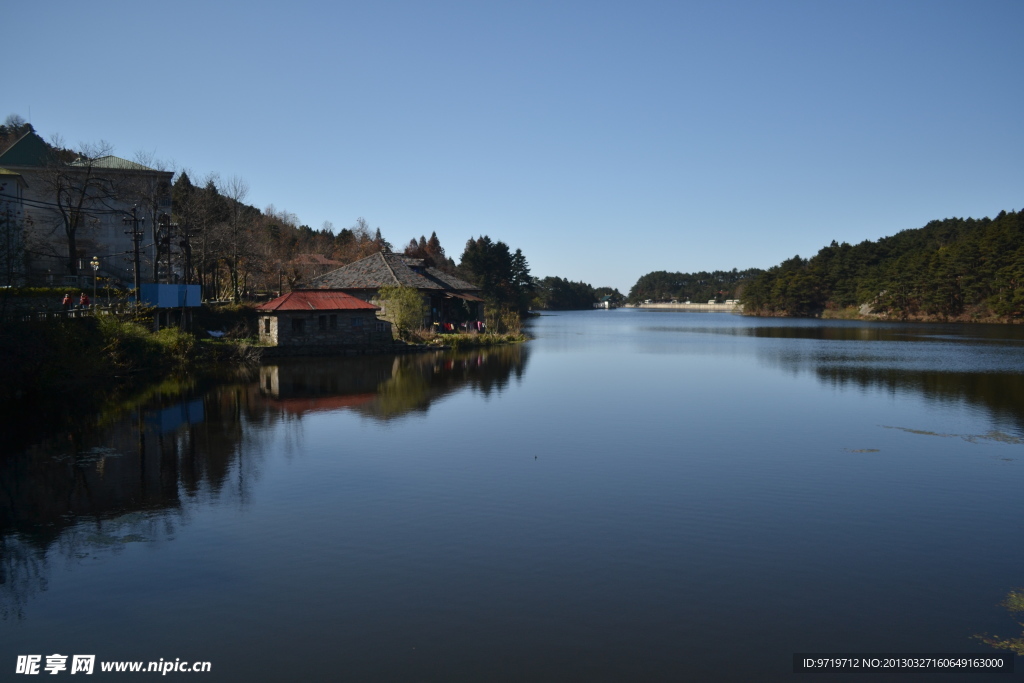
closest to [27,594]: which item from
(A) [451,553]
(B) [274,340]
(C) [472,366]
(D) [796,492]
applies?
(A) [451,553]

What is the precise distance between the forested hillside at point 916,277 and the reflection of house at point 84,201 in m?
80.3

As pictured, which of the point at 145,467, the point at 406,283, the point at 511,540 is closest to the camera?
the point at 511,540

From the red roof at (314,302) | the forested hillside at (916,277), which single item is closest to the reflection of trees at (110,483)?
the red roof at (314,302)

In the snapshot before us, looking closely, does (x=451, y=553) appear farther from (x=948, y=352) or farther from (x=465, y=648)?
(x=948, y=352)

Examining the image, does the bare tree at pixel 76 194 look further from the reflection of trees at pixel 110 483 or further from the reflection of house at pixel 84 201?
the reflection of trees at pixel 110 483

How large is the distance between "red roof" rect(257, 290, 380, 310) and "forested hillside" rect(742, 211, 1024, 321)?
66.9m

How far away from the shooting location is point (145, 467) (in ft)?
46.1

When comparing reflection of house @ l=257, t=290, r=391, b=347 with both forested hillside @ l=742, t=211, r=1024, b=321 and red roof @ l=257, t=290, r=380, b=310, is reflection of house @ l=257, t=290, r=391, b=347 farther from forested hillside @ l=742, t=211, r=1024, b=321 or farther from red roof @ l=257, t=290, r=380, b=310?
forested hillside @ l=742, t=211, r=1024, b=321

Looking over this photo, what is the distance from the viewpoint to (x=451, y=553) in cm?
968

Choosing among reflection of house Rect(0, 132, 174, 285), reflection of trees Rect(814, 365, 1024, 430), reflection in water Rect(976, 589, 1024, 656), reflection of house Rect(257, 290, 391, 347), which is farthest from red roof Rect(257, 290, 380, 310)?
reflection in water Rect(976, 589, 1024, 656)

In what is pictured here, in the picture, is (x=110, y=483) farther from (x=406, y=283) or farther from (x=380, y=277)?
(x=380, y=277)

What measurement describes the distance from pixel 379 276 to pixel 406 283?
A: 212cm

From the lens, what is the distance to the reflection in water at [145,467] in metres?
9.94

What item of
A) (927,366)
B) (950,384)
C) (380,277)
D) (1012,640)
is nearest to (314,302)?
(380,277)
